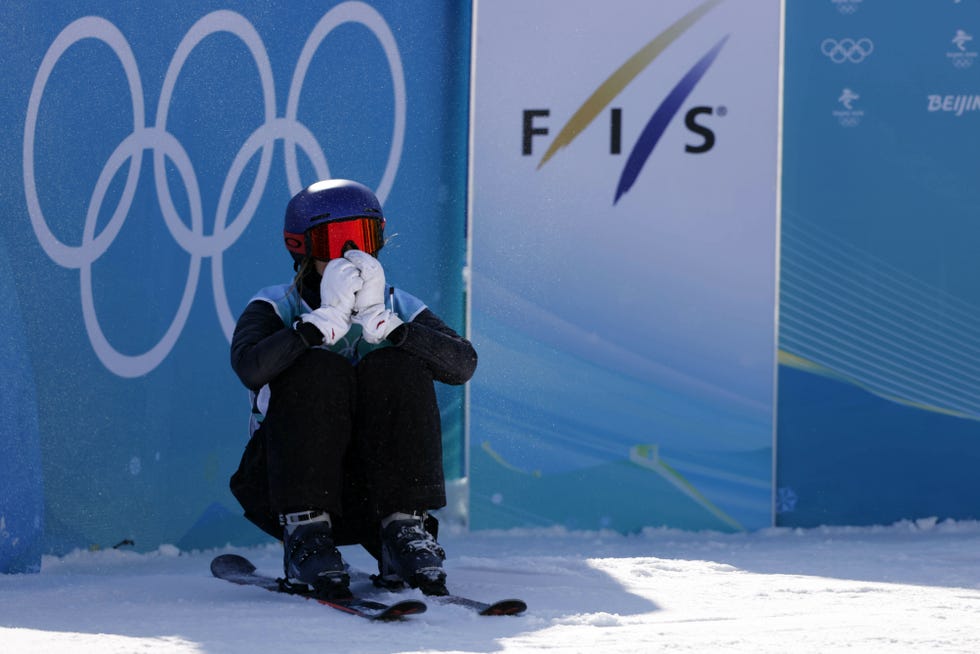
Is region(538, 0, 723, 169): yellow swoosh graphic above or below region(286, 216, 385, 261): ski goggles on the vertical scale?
above

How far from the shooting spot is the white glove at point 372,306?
2914 mm

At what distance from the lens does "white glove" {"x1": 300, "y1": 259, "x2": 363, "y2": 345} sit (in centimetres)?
287

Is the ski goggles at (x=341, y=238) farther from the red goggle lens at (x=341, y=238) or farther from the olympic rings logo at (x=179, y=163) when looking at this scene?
the olympic rings logo at (x=179, y=163)

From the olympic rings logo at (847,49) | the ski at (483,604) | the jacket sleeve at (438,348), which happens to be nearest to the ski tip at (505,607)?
the ski at (483,604)

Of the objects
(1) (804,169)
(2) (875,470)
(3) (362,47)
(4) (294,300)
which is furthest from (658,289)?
(4) (294,300)

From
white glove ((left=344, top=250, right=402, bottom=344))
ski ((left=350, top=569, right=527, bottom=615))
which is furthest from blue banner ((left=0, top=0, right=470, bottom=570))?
ski ((left=350, top=569, right=527, bottom=615))

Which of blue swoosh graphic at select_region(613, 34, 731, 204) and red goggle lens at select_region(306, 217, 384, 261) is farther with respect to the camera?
blue swoosh graphic at select_region(613, 34, 731, 204)

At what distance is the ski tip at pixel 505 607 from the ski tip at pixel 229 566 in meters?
0.77

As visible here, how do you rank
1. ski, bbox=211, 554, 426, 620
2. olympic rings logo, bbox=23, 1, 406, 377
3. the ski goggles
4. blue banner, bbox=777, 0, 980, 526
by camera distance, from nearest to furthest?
ski, bbox=211, 554, 426, 620 → the ski goggles → olympic rings logo, bbox=23, 1, 406, 377 → blue banner, bbox=777, 0, 980, 526

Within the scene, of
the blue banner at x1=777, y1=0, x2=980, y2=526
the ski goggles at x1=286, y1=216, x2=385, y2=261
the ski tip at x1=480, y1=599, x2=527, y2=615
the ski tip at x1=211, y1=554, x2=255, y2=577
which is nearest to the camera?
the ski tip at x1=480, y1=599, x2=527, y2=615

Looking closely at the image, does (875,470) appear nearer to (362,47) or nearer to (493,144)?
(493,144)

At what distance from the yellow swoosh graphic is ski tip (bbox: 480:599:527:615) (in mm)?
2244

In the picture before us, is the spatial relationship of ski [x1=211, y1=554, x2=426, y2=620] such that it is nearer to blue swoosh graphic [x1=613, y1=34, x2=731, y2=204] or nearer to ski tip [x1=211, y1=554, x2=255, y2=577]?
ski tip [x1=211, y1=554, x2=255, y2=577]

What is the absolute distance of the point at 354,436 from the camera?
289 cm
